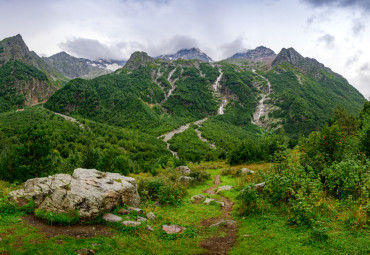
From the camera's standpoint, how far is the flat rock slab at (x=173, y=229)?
31.0 ft

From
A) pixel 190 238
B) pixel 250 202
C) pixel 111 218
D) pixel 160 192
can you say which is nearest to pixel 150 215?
pixel 111 218

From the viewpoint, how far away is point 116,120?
13975cm

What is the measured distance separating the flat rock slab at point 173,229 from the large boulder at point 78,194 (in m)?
3.36

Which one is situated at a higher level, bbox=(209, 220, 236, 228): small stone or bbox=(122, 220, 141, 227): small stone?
bbox=(209, 220, 236, 228): small stone

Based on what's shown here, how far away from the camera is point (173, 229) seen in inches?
383

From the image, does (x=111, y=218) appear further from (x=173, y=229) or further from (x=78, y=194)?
(x=173, y=229)

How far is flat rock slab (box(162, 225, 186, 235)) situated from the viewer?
9.45m

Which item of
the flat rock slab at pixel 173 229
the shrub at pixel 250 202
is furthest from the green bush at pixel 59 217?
the shrub at pixel 250 202

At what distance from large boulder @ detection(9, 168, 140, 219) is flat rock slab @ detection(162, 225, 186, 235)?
11.0 ft

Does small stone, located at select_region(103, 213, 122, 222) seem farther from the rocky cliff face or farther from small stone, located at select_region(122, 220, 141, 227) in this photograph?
the rocky cliff face

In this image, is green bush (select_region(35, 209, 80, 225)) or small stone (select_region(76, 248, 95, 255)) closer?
small stone (select_region(76, 248, 95, 255))

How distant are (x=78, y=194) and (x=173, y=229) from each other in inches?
210

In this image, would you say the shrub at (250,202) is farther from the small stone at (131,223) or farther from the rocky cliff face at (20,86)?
the rocky cliff face at (20,86)

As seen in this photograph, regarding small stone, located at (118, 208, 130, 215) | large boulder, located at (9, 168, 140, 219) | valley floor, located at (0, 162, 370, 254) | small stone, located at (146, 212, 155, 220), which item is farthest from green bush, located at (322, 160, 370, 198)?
large boulder, located at (9, 168, 140, 219)
